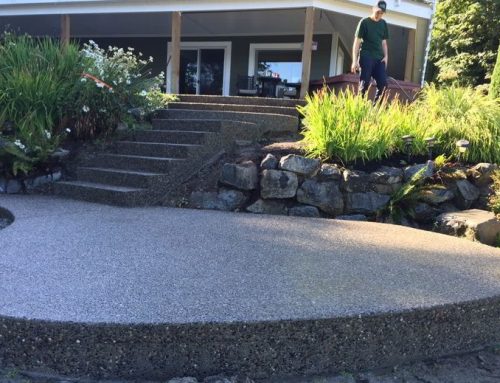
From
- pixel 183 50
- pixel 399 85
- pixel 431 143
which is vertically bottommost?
pixel 431 143

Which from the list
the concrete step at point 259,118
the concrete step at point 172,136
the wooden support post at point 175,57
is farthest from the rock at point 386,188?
the wooden support post at point 175,57

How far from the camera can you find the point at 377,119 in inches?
232

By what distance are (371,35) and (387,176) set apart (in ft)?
8.71

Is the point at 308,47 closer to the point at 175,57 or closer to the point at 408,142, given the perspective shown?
the point at 175,57

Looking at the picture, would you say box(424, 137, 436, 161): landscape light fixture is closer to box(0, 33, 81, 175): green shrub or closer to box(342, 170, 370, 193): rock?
box(342, 170, 370, 193): rock

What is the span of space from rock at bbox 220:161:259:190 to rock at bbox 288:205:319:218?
0.54m

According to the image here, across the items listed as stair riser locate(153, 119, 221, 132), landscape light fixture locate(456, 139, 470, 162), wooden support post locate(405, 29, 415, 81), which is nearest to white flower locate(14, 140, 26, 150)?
stair riser locate(153, 119, 221, 132)

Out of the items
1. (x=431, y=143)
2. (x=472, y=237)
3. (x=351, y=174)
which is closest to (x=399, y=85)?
(x=431, y=143)

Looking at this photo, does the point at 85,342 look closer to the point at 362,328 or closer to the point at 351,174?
the point at 362,328

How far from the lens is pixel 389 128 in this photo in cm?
588

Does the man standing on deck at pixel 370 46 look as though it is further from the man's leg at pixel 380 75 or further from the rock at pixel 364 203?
the rock at pixel 364 203

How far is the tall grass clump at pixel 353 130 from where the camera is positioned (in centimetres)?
570

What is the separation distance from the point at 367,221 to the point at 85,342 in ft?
12.6

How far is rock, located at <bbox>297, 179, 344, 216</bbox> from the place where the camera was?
5504mm
